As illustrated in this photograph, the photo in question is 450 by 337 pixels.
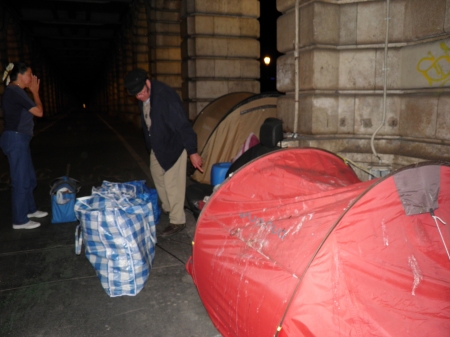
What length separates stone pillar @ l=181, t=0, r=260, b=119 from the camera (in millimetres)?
9758

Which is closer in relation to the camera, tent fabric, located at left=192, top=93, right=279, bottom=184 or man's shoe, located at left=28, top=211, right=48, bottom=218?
man's shoe, located at left=28, top=211, right=48, bottom=218

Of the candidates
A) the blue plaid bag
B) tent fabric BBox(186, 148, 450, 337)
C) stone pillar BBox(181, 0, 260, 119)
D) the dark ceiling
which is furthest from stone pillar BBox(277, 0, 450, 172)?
the dark ceiling

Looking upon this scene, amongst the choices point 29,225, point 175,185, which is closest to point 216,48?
point 175,185

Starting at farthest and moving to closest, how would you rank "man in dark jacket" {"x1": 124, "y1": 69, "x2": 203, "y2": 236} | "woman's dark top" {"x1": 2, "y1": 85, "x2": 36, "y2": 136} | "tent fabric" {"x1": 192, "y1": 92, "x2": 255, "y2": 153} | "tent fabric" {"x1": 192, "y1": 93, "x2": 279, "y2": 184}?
1. "tent fabric" {"x1": 192, "y1": 92, "x2": 255, "y2": 153}
2. "tent fabric" {"x1": 192, "y1": 93, "x2": 279, "y2": 184}
3. "woman's dark top" {"x1": 2, "y1": 85, "x2": 36, "y2": 136}
4. "man in dark jacket" {"x1": 124, "y1": 69, "x2": 203, "y2": 236}

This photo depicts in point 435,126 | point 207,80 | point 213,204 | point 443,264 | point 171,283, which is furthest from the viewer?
point 207,80

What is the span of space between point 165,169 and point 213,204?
176 cm

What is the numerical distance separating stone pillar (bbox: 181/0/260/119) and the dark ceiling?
11519 millimetres

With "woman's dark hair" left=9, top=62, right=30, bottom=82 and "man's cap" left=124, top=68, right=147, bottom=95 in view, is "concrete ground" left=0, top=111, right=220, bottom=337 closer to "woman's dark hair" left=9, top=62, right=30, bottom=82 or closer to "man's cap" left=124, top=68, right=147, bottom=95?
"man's cap" left=124, top=68, right=147, bottom=95

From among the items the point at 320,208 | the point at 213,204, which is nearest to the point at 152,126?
the point at 213,204

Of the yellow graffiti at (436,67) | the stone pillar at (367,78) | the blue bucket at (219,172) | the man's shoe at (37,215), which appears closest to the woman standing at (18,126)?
the man's shoe at (37,215)

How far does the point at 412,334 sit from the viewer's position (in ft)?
6.44

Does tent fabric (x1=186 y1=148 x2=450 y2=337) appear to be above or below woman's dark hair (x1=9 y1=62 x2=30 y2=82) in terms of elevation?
below

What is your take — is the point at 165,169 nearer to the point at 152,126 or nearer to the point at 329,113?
the point at 152,126

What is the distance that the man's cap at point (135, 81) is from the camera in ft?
13.5
